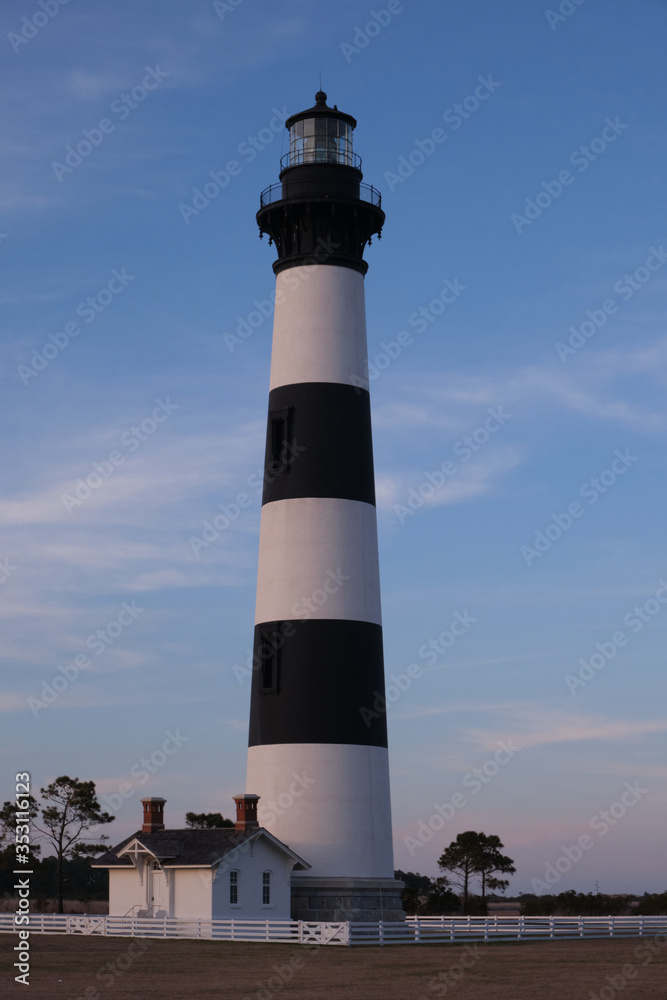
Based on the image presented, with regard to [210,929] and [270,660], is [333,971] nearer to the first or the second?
[210,929]

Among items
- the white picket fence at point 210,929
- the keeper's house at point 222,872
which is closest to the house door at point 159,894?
the keeper's house at point 222,872

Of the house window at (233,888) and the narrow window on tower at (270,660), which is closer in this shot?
the house window at (233,888)

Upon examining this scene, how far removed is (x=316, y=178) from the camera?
38812 mm

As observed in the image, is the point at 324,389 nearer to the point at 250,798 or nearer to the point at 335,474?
the point at 335,474

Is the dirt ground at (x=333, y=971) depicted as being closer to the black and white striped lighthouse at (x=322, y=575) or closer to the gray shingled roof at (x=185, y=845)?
the gray shingled roof at (x=185, y=845)

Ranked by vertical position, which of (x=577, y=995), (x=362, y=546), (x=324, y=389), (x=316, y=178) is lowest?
(x=577, y=995)

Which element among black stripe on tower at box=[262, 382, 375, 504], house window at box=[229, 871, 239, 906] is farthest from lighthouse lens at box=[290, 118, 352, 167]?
house window at box=[229, 871, 239, 906]

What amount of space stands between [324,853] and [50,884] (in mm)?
52060

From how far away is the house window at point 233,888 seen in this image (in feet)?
118

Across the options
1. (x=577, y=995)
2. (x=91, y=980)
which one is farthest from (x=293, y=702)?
(x=577, y=995)

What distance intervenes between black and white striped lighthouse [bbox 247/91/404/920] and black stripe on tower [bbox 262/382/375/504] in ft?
0.13

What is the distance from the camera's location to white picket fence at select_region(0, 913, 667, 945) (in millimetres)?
33469

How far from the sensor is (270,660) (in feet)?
120

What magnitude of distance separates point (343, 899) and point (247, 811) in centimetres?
345
